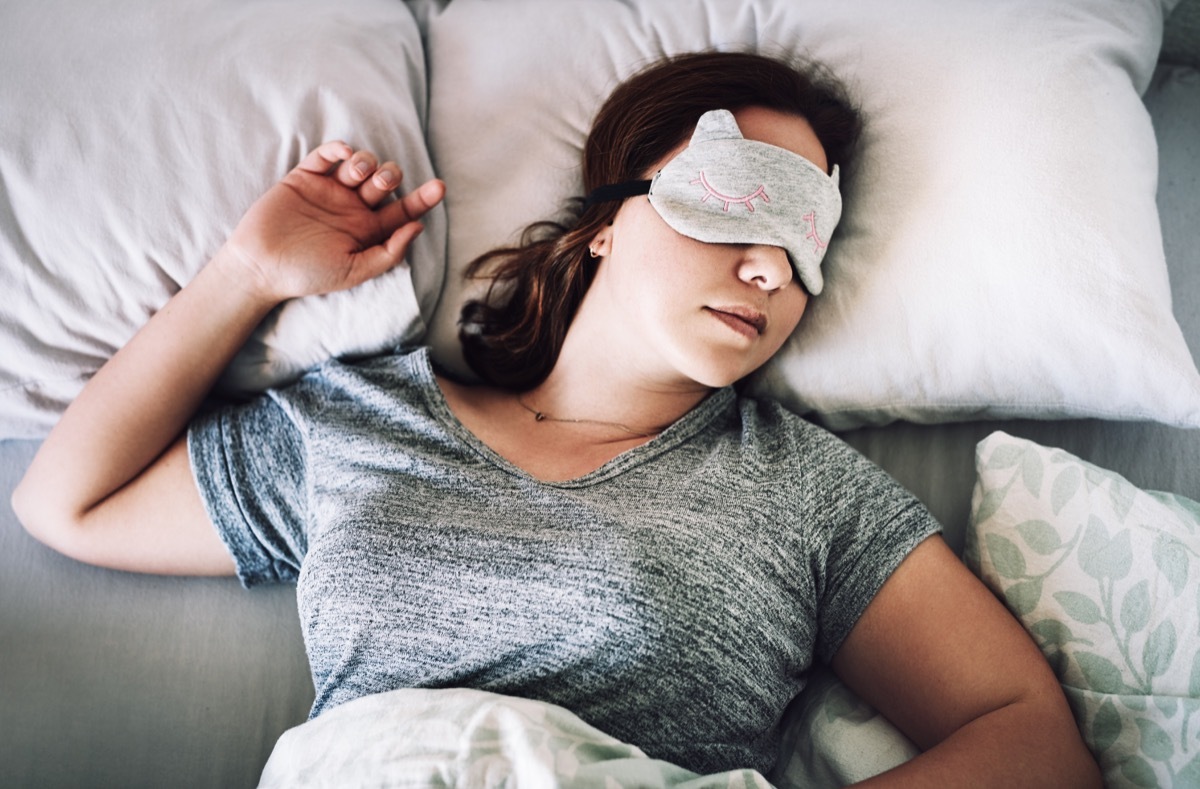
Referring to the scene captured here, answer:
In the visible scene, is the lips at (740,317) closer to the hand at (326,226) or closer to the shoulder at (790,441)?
the shoulder at (790,441)

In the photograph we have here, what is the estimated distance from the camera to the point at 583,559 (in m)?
0.96

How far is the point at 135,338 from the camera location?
120cm

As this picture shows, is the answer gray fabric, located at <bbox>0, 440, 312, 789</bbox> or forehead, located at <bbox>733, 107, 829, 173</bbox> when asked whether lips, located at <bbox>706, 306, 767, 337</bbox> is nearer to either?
forehead, located at <bbox>733, 107, 829, 173</bbox>

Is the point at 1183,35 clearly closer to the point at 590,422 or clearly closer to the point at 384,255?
the point at 590,422

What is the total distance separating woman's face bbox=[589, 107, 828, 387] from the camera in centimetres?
106

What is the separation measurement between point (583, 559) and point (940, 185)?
74cm

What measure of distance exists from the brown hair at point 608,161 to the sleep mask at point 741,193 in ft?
0.24

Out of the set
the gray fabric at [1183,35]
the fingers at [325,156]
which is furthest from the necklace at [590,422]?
the gray fabric at [1183,35]

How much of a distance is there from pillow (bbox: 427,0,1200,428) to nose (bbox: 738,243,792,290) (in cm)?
22

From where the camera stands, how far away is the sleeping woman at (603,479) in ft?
3.14

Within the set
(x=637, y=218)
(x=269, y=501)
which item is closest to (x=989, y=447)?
(x=637, y=218)

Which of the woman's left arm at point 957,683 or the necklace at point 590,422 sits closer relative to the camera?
the woman's left arm at point 957,683

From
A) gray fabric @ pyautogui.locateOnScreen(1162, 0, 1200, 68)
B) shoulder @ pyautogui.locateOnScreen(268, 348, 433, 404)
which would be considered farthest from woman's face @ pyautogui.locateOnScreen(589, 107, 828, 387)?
gray fabric @ pyautogui.locateOnScreen(1162, 0, 1200, 68)

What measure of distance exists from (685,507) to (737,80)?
1.98 ft
